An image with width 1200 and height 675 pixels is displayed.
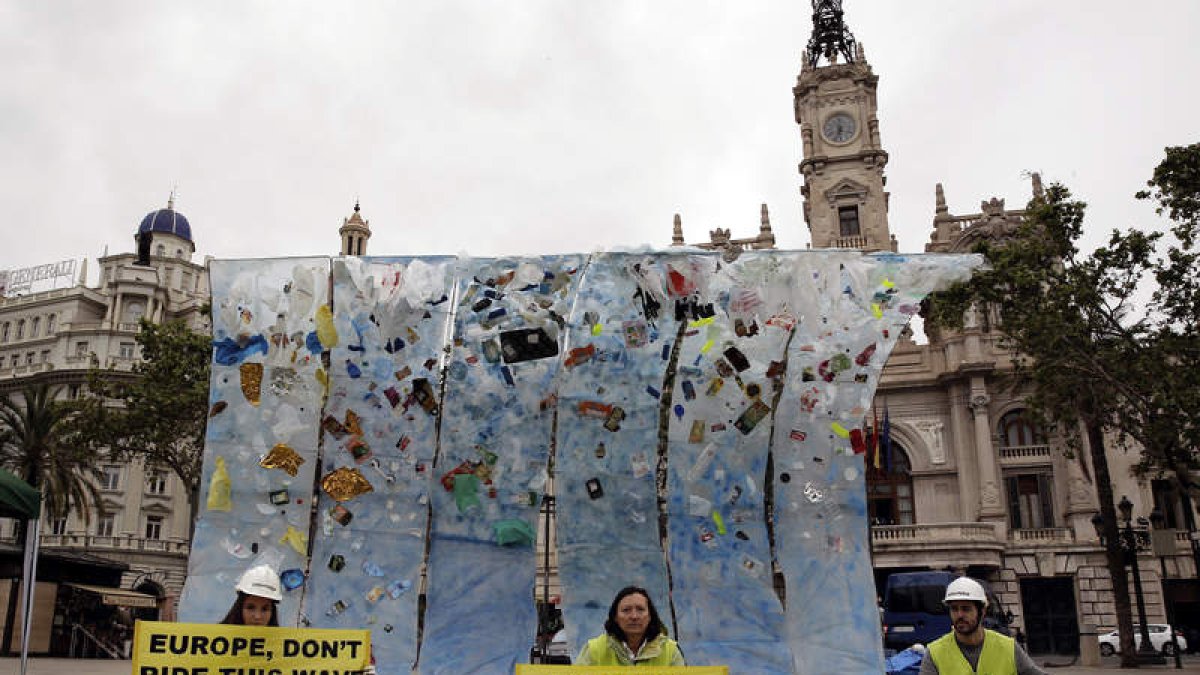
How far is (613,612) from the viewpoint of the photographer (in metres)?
6.53

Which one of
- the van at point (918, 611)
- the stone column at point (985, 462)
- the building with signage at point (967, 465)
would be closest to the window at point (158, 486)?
the building with signage at point (967, 465)

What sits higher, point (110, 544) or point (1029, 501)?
point (1029, 501)

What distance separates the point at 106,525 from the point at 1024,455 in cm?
4767

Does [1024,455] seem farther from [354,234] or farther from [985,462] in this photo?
[354,234]

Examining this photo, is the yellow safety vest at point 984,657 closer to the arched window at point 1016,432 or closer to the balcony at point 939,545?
the balcony at point 939,545

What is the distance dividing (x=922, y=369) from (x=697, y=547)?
119 ft

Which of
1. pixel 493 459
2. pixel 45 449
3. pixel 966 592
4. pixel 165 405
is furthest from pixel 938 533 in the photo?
pixel 966 592

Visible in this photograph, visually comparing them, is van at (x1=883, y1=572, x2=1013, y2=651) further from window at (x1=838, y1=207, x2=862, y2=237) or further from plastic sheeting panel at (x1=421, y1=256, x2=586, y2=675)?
window at (x1=838, y1=207, x2=862, y2=237)

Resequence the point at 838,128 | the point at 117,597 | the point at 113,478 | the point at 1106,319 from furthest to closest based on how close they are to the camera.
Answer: the point at 113,478 → the point at 838,128 → the point at 117,597 → the point at 1106,319

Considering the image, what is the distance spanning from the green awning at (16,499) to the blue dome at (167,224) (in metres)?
61.3

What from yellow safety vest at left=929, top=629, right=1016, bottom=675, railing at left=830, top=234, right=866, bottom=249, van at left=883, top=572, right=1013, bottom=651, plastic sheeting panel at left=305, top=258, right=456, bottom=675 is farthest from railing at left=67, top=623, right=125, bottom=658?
yellow safety vest at left=929, top=629, right=1016, bottom=675

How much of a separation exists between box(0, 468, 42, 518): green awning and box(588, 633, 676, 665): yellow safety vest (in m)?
10.7

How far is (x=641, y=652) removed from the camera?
→ 21.2ft

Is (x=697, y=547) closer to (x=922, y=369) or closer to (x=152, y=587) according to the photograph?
(x=922, y=369)
